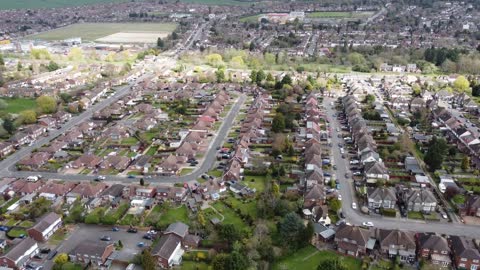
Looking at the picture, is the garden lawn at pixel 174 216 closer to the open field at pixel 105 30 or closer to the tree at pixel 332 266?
the tree at pixel 332 266

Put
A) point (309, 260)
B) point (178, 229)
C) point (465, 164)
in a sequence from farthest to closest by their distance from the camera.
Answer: point (465, 164)
point (178, 229)
point (309, 260)

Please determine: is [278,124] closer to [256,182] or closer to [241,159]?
[241,159]

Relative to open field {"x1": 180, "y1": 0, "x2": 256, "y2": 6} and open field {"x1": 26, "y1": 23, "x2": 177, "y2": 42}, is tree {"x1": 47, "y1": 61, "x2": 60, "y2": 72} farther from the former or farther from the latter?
open field {"x1": 180, "y1": 0, "x2": 256, "y2": 6}

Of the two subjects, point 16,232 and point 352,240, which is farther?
point 16,232

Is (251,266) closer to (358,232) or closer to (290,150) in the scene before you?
(358,232)

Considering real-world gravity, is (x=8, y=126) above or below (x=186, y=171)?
above

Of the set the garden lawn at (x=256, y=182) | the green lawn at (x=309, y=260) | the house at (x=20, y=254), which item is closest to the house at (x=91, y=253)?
the house at (x=20, y=254)

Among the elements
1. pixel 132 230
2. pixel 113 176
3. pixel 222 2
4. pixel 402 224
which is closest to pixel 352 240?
pixel 402 224

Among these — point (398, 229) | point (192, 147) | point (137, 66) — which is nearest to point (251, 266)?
point (398, 229)

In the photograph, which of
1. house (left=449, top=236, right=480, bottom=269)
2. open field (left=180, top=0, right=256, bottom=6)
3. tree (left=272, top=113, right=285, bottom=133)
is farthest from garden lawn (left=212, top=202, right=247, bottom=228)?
open field (left=180, top=0, right=256, bottom=6)
